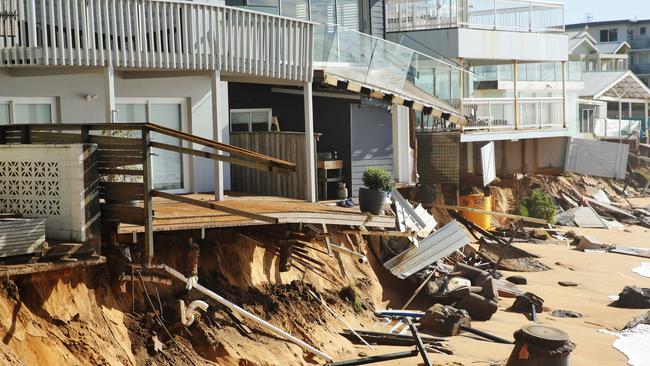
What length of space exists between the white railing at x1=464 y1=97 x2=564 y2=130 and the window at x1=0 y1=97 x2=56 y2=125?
45.4ft

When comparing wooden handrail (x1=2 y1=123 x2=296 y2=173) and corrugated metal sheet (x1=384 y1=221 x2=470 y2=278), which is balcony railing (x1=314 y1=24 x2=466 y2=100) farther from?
wooden handrail (x1=2 y1=123 x2=296 y2=173)

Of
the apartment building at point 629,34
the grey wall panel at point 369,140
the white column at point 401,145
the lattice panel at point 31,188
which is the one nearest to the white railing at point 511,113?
the white column at point 401,145

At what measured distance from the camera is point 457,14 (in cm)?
3175

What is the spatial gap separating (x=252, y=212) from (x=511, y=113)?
1740 cm

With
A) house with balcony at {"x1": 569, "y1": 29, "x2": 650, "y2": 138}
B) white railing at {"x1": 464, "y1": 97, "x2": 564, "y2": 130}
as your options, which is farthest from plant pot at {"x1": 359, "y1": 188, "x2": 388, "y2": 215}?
house with balcony at {"x1": 569, "y1": 29, "x2": 650, "y2": 138}

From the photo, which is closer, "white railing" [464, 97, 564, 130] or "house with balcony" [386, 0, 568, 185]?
"house with balcony" [386, 0, 568, 185]

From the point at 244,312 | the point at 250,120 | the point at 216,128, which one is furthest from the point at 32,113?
the point at 250,120

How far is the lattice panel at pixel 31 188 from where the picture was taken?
47.8 ft

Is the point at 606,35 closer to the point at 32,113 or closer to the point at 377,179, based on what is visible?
→ the point at 377,179

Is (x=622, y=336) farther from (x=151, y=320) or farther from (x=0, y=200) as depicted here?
(x=0, y=200)

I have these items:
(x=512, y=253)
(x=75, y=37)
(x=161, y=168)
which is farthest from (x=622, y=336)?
(x=75, y=37)

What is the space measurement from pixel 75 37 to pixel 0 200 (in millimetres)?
3832

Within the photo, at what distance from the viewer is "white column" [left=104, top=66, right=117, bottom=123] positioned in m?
17.8

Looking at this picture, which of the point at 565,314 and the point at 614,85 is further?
the point at 614,85
